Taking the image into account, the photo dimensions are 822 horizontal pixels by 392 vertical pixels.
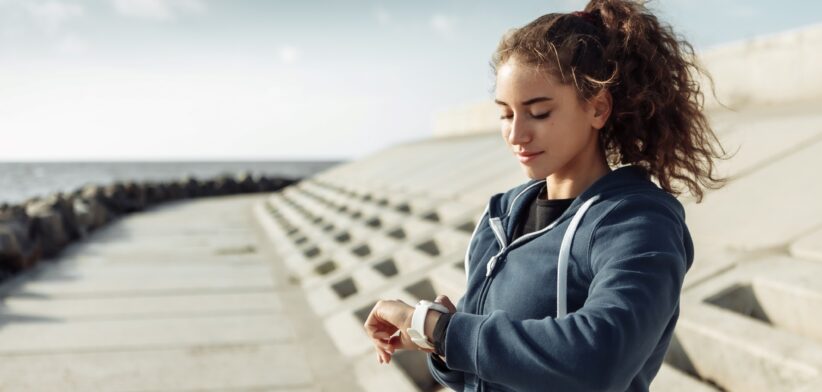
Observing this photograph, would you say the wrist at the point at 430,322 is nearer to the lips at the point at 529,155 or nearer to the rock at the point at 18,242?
the lips at the point at 529,155

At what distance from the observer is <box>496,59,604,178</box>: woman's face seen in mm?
1579

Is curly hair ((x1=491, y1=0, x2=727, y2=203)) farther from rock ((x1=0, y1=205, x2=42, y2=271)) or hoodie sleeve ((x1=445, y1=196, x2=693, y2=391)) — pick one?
rock ((x1=0, y1=205, x2=42, y2=271))

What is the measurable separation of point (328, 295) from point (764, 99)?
15.7ft

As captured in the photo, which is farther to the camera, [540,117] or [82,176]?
[82,176]

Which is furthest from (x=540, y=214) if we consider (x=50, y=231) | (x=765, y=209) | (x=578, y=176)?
(x=50, y=231)

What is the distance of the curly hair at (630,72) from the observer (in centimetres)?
158

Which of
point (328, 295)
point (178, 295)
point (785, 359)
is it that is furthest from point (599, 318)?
point (178, 295)

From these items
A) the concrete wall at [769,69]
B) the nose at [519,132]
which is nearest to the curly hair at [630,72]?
the nose at [519,132]

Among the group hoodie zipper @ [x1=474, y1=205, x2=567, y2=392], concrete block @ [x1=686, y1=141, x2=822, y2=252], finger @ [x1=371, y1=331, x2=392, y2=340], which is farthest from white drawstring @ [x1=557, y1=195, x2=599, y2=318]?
concrete block @ [x1=686, y1=141, x2=822, y2=252]

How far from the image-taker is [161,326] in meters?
5.33

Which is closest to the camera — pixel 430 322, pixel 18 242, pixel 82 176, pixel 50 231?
pixel 430 322

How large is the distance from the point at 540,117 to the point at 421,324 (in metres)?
0.51

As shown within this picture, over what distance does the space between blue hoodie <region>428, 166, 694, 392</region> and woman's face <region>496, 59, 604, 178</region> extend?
112mm

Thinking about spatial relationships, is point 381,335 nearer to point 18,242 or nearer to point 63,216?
point 18,242
